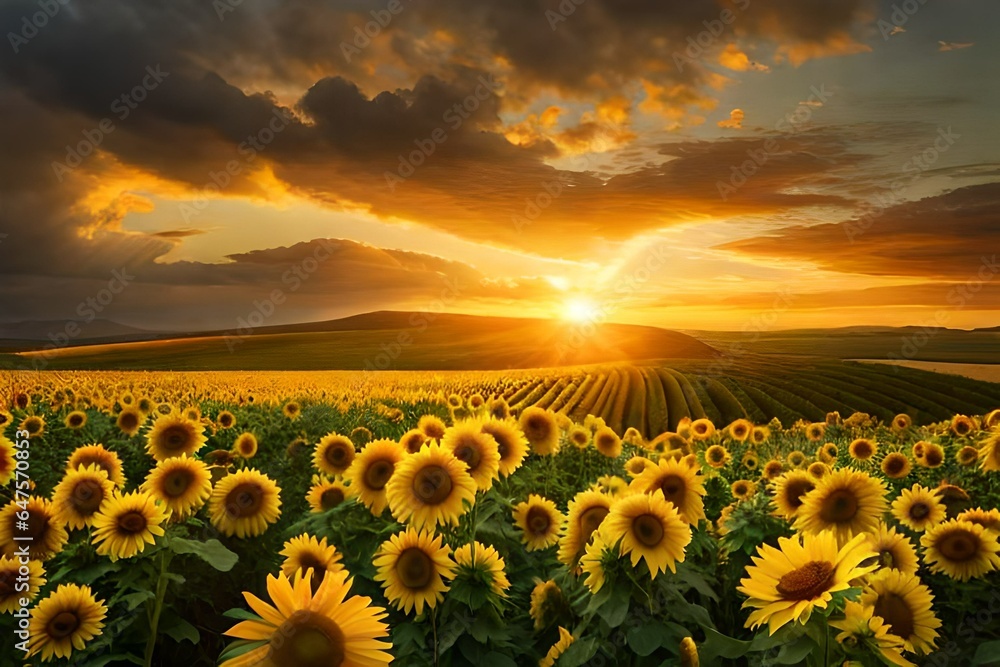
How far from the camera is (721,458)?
24.8ft

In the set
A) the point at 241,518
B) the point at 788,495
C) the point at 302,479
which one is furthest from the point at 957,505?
the point at 302,479

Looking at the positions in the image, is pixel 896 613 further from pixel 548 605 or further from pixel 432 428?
pixel 432 428

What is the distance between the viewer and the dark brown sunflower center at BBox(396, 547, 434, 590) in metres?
3.06

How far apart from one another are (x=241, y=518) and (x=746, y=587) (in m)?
3.11

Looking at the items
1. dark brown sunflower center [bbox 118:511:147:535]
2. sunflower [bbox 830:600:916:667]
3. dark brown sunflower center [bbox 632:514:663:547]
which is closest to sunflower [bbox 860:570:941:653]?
sunflower [bbox 830:600:916:667]

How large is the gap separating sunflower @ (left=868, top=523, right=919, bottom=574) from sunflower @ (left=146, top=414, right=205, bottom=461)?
14.9 ft

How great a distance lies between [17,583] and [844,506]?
12.5 feet

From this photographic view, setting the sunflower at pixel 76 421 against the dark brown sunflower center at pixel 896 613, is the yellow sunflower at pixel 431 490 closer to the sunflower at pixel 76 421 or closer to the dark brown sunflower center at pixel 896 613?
the dark brown sunflower center at pixel 896 613

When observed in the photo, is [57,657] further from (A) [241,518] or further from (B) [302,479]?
(B) [302,479]

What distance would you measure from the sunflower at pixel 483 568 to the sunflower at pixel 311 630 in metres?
1.61

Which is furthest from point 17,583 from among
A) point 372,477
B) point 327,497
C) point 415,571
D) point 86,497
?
point 415,571

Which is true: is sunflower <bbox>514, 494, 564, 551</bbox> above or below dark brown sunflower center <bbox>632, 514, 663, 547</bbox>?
below

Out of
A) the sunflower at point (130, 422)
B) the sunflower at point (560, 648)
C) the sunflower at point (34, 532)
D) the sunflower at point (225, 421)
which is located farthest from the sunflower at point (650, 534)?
the sunflower at point (225, 421)

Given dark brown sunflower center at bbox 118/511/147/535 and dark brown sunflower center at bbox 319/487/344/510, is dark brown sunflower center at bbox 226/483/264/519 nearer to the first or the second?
dark brown sunflower center at bbox 319/487/344/510
